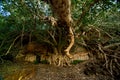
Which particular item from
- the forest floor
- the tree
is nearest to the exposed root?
the tree

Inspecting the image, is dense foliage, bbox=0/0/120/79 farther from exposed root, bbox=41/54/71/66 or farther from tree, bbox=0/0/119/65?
exposed root, bbox=41/54/71/66

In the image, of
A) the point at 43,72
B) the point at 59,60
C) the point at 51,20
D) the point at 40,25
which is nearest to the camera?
the point at 51,20

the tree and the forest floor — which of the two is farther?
the forest floor

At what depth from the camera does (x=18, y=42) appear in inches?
233

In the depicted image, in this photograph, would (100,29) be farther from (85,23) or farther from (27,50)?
(27,50)

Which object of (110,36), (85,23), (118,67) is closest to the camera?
(85,23)


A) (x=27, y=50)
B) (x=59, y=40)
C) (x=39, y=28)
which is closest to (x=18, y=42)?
(x=27, y=50)

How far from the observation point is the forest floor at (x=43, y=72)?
464 cm

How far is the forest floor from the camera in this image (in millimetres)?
4637

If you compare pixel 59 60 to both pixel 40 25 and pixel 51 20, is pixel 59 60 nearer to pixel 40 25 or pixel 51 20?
pixel 40 25

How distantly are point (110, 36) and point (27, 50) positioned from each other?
2.19 meters

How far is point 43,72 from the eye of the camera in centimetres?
501

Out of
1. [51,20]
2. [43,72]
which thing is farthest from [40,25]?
[51,20]

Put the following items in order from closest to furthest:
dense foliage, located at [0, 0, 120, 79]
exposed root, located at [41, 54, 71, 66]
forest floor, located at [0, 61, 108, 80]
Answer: forest floor, located at [0, 61, 108, 80] → dense foliage, located at [0, 0, 120, 79] → exposed root, located at [41, 54, 71, 66]
